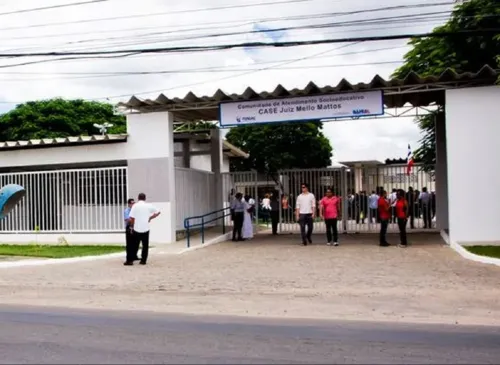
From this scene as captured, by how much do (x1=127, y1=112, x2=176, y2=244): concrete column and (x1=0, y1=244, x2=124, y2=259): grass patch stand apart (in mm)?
1660

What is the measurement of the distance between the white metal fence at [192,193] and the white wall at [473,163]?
8.63m

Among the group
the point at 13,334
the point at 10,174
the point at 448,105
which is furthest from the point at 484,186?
the point at 10,174

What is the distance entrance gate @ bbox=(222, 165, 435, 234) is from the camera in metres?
21.9

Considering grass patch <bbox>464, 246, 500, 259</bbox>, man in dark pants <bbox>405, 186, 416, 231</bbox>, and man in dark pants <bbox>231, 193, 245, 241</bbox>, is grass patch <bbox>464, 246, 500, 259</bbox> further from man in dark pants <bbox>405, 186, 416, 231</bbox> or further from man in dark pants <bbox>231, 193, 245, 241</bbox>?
man in dark pants <bbox>231, 193, 245, 241</bbox>

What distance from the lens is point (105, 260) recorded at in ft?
Result: 52.2

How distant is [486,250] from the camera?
49.4 ft

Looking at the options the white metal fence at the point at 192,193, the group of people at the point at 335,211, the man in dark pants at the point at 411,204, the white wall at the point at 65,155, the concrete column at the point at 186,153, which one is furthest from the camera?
the concrete column at the point at 186,153

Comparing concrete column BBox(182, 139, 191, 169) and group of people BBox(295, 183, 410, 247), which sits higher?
concrete column BBox(182, 139, 191, 169)

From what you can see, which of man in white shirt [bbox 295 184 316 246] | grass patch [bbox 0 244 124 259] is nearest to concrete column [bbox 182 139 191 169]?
grass patch [bbox 0 244 124 259]

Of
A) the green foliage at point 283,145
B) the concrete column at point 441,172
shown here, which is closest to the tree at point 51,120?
the green foliage at point 283,145

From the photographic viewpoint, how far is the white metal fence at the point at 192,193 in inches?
808

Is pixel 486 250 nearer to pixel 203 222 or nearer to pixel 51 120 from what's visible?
pixel 203 222

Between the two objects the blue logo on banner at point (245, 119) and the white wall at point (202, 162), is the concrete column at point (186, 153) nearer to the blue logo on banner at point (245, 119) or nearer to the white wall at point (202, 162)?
the white wall at point (202, 162)

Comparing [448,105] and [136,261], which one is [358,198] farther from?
[136,261]
